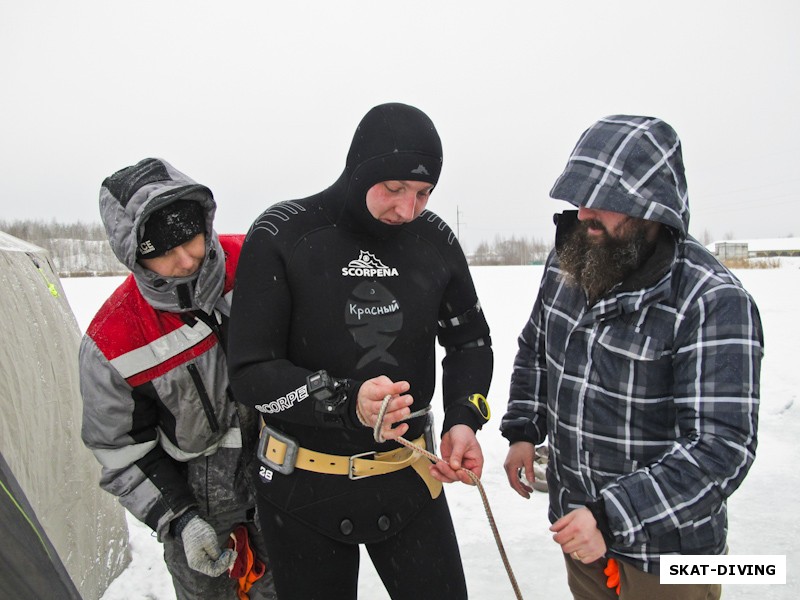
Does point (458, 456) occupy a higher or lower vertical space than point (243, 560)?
higher

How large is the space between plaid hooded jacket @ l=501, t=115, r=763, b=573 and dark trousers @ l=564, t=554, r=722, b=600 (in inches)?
2.1

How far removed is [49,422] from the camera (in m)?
2.72

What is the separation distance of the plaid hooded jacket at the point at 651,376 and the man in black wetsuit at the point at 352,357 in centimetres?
40

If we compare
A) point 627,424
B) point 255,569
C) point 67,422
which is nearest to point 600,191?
point 627,424

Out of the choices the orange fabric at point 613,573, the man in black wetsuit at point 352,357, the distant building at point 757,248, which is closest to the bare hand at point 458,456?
the man in black wetsuit at point 352,357

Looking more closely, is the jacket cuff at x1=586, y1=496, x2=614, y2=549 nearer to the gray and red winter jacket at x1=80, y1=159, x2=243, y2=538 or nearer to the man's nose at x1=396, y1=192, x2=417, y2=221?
the man's nose at x1=396, y1=192, x2=417, y2=221

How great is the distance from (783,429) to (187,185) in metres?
5.80

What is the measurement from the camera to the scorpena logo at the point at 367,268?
1862 millimetres

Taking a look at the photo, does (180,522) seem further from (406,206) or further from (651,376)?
(651,376)

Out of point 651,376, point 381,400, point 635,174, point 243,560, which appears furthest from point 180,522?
point 635,174

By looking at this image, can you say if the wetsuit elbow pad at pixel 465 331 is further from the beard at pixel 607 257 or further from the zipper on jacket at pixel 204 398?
the zipper on jacket at pixel 204 398

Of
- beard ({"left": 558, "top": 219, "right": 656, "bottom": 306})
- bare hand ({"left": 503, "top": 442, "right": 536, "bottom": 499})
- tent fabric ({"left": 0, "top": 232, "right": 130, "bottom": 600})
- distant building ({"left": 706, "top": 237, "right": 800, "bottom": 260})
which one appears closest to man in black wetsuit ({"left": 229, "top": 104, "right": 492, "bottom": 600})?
bare hand ({"left": 503, "top": 442, "right": 536, "bottom": 499})

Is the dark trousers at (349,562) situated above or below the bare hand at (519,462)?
below

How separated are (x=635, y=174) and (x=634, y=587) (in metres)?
1.30
